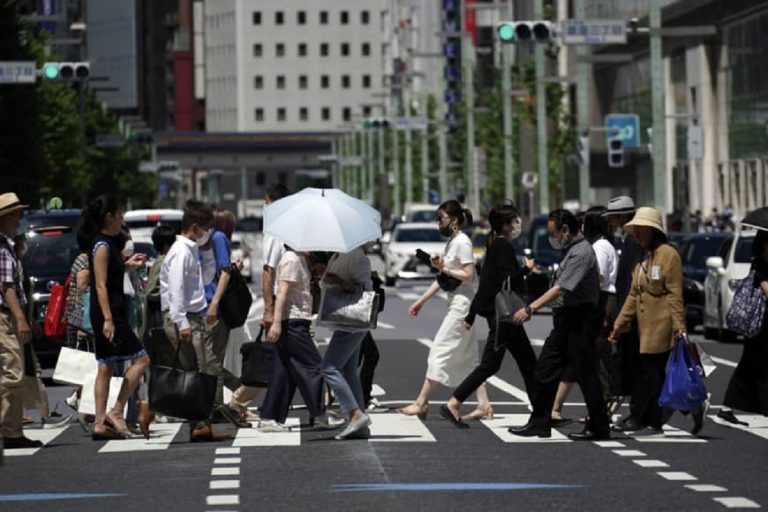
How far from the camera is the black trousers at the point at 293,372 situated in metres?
17.2

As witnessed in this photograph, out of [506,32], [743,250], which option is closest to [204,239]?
[743,250]

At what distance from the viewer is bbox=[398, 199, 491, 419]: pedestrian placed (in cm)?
1864

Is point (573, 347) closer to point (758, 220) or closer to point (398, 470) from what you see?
point (758, 220)

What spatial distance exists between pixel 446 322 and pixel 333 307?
1.98 meters

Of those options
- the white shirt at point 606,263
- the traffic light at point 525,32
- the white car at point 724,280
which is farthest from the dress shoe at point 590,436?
the traffic light at point 525,32

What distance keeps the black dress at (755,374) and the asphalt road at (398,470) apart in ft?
0.66

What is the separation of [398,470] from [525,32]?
3043 centimetres

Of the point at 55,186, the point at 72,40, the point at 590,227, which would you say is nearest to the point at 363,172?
the point at 55,186

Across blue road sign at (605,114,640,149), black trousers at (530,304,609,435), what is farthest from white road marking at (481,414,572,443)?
blue road sign at (605,114,640,149)

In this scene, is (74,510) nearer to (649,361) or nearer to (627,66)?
(649,361)

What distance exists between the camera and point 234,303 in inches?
707

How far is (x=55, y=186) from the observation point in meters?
74.5

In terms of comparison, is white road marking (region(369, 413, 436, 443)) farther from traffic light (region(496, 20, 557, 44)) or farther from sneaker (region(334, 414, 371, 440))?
traffic light (region(496, 20, 557, 44))

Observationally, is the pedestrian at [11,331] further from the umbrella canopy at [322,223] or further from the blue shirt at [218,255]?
the umbrella canopy at [322,223]
